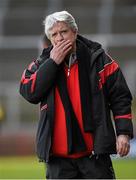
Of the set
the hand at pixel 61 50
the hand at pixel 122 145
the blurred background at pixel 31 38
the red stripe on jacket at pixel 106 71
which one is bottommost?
the hand at pixel 122 145

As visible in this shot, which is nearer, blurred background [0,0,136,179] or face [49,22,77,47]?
face [49,22,77,47]

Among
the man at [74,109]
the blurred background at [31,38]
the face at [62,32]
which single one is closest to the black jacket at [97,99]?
the man at [74,109]

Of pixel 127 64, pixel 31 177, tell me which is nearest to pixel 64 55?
pixel 31 177

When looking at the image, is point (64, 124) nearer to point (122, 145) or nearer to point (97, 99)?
point (97, 99)

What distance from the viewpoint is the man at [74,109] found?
3975 millimetres

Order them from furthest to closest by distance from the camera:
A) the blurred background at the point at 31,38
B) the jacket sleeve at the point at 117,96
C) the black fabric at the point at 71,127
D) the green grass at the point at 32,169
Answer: the blurred background at the point at 31,38 → the green grass at the point at 32,169 → the jacket sleeve at the point at 117,96 → the black fabric at the point at 71,127

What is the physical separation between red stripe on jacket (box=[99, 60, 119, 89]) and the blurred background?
34.9 feet

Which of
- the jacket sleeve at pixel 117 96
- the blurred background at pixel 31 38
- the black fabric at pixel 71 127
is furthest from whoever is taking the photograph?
the blurred background at pixel 31 38

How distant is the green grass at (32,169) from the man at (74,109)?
15.4 feet

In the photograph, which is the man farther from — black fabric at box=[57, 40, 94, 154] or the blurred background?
the blurred background

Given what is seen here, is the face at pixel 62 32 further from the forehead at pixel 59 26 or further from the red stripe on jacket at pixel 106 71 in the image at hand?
the red stripe on jacket at pixel 106 71

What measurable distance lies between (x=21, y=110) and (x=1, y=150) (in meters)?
1.40

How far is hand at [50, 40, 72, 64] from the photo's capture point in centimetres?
398

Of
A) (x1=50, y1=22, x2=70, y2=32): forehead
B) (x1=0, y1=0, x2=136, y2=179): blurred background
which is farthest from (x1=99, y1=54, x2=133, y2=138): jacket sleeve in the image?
(x1=0, y1=0, x2=136, y2=179): blurred background
